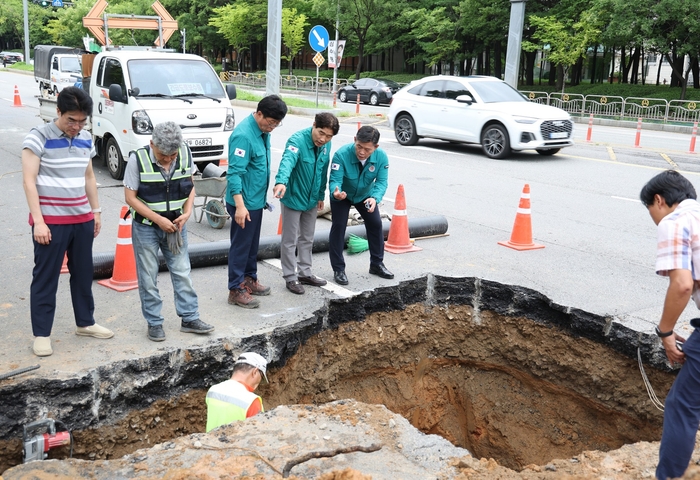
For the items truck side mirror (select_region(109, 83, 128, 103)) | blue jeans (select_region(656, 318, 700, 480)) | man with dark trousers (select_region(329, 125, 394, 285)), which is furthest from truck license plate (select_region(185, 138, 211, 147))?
blue jeans (select_region(656, 318, 700, 480))

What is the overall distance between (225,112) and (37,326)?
21.8 feet

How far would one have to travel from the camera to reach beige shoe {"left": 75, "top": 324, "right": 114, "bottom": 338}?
4707 mm

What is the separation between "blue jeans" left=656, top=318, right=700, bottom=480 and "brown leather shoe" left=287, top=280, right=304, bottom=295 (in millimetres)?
3294

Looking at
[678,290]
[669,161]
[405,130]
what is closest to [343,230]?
[678,290]

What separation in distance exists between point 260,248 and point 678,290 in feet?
14.7

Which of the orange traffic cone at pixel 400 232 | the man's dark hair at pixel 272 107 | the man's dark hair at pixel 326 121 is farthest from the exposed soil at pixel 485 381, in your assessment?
the man's dark hair at pixel 272 107

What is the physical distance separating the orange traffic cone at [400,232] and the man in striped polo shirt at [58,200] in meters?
3.70

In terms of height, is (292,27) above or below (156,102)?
above

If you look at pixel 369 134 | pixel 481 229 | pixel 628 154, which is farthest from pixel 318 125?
pixel 628 154

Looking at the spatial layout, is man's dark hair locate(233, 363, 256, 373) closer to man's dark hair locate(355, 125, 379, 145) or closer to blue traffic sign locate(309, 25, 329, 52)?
man's dark hair locate(355, 125, 379, 145)

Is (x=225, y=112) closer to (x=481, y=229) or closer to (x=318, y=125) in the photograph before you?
(x=481, y=229)

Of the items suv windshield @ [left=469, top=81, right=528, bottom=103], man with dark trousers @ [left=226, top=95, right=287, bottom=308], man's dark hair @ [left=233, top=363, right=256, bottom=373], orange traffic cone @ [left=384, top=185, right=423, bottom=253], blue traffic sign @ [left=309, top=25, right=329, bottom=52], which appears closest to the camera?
man's dark hair @ [left=233, top=363, right=256, bottom=373]

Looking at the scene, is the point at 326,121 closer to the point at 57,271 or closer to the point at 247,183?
the point at 247,183

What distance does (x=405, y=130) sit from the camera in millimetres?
16531
